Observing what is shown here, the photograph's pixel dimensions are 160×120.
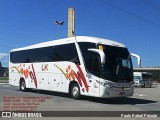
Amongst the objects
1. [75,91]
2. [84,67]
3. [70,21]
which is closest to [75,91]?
[75,91]

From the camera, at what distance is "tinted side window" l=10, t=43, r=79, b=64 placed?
20.4m

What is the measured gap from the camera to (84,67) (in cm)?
1909

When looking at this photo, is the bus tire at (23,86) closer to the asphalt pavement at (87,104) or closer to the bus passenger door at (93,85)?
the asphalt pavement at (87,104)

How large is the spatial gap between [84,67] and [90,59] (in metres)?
0.67

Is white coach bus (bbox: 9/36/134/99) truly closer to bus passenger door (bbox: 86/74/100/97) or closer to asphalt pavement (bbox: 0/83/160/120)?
bus passenger door (bbox: 86/74/100/97)

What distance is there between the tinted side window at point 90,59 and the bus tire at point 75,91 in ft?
5.68

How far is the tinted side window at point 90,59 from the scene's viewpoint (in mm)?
18281

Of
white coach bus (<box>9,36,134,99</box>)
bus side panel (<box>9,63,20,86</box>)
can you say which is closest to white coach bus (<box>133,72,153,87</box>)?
bus side panel (<box>9,63,20,86</box>)

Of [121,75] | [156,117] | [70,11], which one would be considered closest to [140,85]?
[70,11]

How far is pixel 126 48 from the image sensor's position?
65.5ft

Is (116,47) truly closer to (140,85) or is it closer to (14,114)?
(14,114)

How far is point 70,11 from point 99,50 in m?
23.4

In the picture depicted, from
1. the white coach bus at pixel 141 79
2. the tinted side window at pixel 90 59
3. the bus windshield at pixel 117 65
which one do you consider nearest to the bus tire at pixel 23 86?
the tinted side window at pixel 90 59

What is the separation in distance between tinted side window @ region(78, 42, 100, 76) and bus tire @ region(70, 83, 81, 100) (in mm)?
1732
